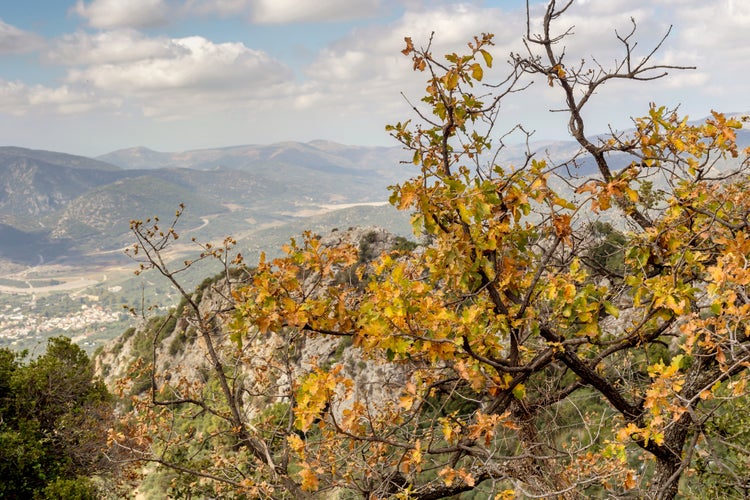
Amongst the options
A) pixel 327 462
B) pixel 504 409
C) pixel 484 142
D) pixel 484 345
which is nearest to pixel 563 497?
pixel 504 409

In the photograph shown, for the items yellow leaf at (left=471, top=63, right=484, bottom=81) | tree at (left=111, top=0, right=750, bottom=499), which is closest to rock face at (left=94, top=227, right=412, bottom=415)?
tree at (left=111, top=0, right=750, bottom=499)

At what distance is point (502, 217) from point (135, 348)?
196 ft

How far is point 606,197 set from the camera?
13.1ft

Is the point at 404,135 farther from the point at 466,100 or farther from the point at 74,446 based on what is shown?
the point at 74,446

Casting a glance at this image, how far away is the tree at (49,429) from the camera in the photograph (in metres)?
15.4

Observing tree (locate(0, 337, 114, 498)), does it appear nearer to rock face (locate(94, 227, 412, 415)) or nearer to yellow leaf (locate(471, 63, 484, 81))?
rock face (locate(94, 227, 412, 415))

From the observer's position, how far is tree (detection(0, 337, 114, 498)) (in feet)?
50.7

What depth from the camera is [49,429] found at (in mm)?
18062

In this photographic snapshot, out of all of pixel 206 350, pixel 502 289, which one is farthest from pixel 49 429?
pixel 502 289

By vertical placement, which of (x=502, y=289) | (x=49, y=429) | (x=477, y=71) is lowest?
(x=49, y=429)

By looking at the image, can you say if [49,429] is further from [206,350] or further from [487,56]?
[487,56]

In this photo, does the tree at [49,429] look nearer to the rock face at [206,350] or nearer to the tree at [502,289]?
the rock face at [206,350]

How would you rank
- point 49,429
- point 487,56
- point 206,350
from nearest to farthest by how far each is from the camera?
point 487,56 → point 206,350 → point 49,429

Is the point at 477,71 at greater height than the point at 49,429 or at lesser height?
greater
